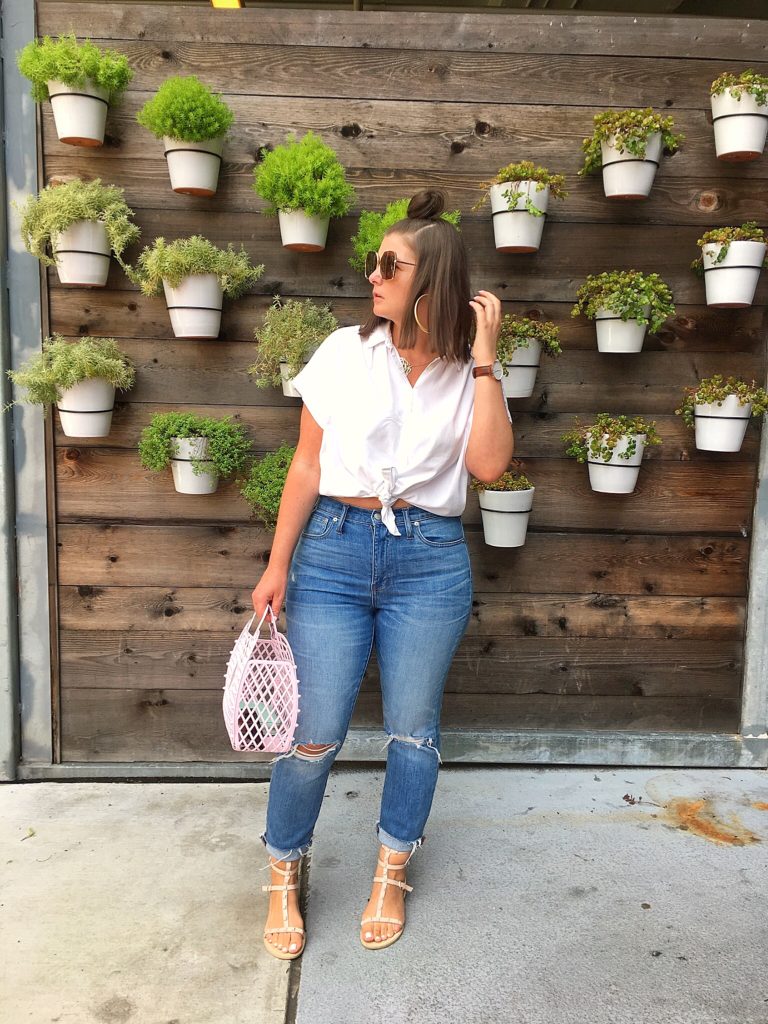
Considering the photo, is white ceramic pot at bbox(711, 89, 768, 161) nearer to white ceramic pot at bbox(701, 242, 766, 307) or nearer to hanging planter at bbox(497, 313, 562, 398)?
white ceramic pot at bbox(701, 242, 766, 307)

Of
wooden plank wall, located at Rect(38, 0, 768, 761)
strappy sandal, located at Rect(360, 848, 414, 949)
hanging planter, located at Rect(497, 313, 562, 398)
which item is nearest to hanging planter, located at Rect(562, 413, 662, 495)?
wooden plank wall, located at Rect(38, 0, 768, 761)

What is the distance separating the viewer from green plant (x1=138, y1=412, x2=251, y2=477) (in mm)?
2379

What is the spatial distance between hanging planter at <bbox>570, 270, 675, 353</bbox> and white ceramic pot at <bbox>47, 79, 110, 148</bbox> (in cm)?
148

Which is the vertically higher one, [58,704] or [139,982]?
[58,704]

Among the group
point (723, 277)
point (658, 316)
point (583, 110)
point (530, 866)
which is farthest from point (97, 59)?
point (530, 866)

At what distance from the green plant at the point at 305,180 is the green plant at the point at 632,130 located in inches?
29.2

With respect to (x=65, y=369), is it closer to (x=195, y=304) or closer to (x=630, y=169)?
(x=195, y=304)

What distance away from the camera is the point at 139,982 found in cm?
175

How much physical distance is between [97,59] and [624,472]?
1.89 meters

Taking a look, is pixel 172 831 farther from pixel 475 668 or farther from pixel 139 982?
pixel 475 668

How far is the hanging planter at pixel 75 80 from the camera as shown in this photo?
219 centimetres

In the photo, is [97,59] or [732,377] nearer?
[97,59]

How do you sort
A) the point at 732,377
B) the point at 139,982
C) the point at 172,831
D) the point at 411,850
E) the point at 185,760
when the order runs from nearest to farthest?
the point at 139,982 → the point at 411,850 → the point at 172,831 → the point at 732,377 → the point at 185,760

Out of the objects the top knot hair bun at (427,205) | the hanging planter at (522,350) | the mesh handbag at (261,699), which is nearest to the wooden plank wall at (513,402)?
the hanging planter at (522,350)
